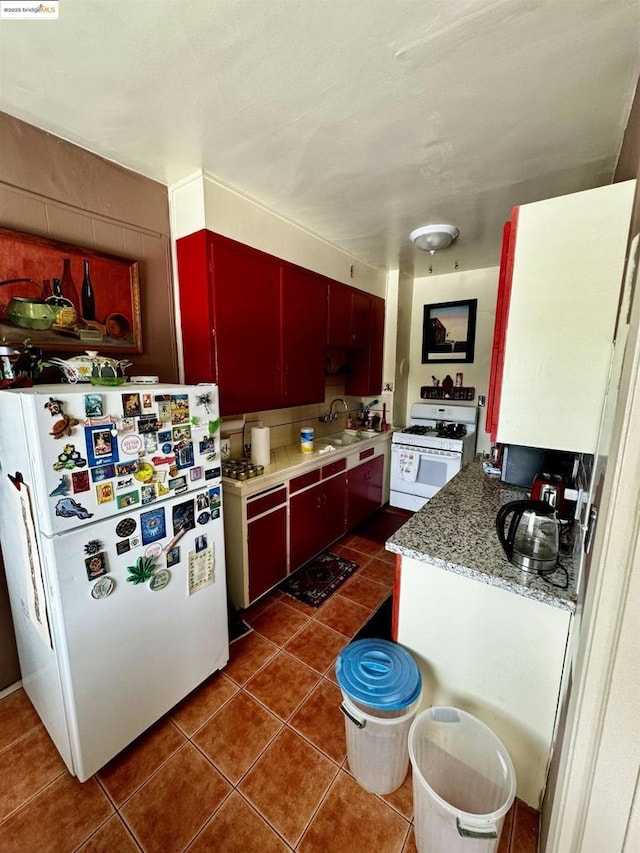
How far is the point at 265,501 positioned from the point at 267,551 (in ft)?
1.12

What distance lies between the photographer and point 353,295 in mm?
2971

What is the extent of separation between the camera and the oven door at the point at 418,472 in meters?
3.15

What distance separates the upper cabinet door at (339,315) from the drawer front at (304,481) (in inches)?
42.7

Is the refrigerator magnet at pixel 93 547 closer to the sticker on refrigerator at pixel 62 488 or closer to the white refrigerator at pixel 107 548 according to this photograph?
the white refrigerator at pixel 107 548

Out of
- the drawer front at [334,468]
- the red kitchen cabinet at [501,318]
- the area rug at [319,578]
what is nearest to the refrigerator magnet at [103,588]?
the area rug at [319,578]

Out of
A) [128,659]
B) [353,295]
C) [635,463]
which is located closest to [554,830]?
[635,463]

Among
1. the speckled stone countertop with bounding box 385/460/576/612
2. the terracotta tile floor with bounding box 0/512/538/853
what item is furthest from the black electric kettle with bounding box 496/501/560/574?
the terracotta tile floor with bounding box 0/512/538/853

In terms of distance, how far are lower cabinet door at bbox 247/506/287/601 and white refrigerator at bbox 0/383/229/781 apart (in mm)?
510

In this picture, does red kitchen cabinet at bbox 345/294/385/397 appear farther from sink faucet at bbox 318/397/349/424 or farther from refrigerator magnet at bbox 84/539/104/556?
refrigerator magnet at bbox 84/539/104/556

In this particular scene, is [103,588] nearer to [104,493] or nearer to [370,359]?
[104,493]

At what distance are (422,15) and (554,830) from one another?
2115 mm

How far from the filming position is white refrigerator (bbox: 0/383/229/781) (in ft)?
3.52

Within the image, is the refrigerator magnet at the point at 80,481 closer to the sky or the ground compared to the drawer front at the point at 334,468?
closer to the sky

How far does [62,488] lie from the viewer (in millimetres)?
1054
